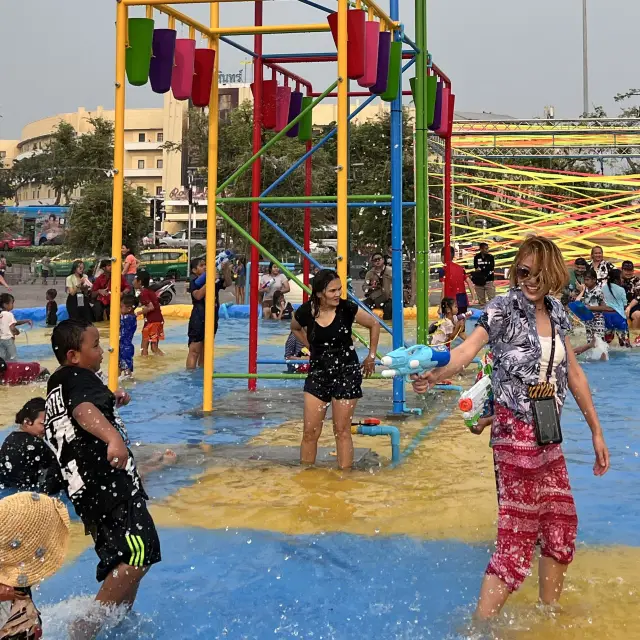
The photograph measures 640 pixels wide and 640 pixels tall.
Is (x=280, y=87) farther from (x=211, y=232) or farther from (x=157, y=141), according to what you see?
(x=157, y=141)

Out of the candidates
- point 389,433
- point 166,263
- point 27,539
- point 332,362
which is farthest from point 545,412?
point 166,263

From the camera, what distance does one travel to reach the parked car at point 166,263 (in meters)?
44.2

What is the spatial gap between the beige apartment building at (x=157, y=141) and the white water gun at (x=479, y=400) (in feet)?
267

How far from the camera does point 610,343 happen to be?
1741 centimetres

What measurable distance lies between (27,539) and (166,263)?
138ft

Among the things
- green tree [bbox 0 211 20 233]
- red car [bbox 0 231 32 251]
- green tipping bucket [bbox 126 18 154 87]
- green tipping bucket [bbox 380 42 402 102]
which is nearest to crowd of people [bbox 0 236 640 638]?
green tipping bucket [bbox 126 18 154 87]

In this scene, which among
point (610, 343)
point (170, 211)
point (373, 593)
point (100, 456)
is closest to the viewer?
point (100, 456)

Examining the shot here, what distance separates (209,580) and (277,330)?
50.7 ft

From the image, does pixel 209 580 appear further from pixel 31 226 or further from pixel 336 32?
pixel 31 226

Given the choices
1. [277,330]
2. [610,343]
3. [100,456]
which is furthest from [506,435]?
[277,330]

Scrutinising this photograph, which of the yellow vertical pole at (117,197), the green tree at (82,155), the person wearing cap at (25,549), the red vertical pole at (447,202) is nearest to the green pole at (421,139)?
the red vertical pole at (447,202)

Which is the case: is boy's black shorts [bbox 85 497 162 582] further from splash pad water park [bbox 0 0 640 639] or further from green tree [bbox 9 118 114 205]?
green tree [bbox 9 118 114 205]

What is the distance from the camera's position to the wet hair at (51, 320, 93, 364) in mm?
4430

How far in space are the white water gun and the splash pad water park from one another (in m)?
0.97
